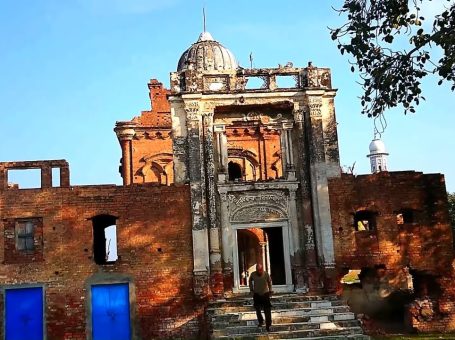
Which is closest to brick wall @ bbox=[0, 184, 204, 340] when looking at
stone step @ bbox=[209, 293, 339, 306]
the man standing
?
stone step @ bbox=[209, 293, 339, 306]

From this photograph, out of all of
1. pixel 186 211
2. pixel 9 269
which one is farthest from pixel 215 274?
pixel 9 269

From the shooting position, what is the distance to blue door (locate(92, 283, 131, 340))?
1860 cm

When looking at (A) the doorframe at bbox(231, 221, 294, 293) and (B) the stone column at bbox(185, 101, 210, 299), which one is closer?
(B) the stone column at bbox(185, 101, 210, 299)

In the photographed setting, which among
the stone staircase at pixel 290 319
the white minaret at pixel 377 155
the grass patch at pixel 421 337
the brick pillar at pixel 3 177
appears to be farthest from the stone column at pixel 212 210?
the white minaret at pixel 377 155

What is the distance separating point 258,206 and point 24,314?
7840 mm

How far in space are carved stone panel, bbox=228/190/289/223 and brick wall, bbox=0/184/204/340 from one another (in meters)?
1.52

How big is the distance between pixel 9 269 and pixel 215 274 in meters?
6.21

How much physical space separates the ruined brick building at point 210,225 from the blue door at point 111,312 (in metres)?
0.04

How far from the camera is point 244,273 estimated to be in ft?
87.0

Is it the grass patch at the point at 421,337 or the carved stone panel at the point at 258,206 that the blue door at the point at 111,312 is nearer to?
the carved stone panel at the point at 258,206

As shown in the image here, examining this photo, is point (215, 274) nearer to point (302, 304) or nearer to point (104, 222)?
point (302, 304)

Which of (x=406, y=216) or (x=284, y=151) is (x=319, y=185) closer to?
(x=284, y=151)

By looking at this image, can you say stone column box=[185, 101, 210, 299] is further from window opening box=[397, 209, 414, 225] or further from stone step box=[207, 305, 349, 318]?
window opening box=[397, 209, 414, 225]

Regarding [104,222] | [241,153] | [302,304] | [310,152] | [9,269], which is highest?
[241,153]
